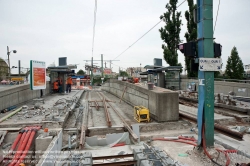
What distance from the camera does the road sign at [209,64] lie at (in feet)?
18.0

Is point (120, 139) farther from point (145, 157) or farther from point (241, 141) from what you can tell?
point (241, 141)

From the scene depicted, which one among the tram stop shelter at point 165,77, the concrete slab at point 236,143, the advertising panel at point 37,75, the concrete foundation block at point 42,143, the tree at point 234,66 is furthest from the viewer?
the tree at point 234,66

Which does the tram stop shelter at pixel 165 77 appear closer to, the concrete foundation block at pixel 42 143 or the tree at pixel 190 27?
the tree at pixel 190 27

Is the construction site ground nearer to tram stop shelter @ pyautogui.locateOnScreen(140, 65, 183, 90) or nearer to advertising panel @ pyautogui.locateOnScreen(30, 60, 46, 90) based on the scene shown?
advertising panel @ pyautogui.locateOnScreen(30, 60, 46, 90)

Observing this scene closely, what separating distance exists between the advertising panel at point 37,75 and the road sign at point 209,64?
11692 millimetres

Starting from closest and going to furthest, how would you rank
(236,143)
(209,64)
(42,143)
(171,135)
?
(209,64)
(42,143)
(236,143)
(171,135)

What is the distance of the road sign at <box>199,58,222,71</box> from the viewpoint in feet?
18.0

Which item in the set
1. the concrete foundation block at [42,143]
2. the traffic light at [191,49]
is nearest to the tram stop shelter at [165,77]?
the traffic light at [191,49]

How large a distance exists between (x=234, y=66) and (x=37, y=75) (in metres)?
35.1

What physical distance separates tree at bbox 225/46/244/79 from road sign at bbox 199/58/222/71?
1318 inches

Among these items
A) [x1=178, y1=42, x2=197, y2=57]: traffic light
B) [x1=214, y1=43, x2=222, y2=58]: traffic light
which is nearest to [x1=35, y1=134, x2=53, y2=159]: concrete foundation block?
[x1=178, y1=42, x2=197, y2=57]: traffic light

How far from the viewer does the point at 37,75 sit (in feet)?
45.5

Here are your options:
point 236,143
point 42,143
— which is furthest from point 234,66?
point 42,143

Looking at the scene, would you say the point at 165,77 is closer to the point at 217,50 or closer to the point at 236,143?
the point at 236,143
